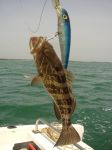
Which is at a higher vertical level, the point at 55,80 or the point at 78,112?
the point at 55,80

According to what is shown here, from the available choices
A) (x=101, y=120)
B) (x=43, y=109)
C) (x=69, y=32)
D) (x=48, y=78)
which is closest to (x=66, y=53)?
(x=69, y=32)

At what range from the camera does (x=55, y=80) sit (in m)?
2.98

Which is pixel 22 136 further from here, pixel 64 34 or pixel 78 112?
pixel 78 112

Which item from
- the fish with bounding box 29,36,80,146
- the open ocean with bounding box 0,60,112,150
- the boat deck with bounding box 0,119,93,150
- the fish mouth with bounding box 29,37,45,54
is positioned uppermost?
the fish mouth with bounding box 29,37,45,54

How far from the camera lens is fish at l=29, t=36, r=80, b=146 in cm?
276

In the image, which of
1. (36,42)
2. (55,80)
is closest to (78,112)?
(55,80)

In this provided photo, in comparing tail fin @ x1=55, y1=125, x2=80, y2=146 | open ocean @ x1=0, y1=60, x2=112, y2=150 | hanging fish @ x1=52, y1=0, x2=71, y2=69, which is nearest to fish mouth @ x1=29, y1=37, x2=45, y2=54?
hanging fish @ x1=52, y1=0, x2=71, y2=69

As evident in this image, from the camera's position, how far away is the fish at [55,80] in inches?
109

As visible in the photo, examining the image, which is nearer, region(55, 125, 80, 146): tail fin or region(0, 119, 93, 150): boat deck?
region(55, 125, 80, 146): tail fin

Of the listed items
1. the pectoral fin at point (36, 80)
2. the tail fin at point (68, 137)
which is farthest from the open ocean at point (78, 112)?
the pectoral fin at point (36, 80)

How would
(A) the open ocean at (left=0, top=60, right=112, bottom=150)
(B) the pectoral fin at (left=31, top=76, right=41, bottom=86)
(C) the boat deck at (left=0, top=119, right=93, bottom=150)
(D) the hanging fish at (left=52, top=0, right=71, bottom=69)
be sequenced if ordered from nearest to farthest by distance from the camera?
(B) the pectoral fin at (left=31, top=76, right=41, bottom=86) → (D) the hanging fish at (left=52, top=0, right=71, bottom=69) → (C) the boat deck at (left=0, top=119, right=93, bottom=150) → (A) the open ocean at (left=0, top=60, right=112, bottom=150)

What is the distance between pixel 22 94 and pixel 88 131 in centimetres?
961

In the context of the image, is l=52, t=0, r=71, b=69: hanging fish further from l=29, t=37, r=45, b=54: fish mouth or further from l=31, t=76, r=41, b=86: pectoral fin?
Result: l=29, t=37, r=45, b=54: fish mouth

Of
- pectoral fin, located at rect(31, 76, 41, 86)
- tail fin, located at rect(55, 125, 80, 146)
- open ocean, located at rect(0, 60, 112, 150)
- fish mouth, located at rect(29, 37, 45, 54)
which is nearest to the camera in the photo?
fish mouth, located at rect(29, 37, 45, 54)
